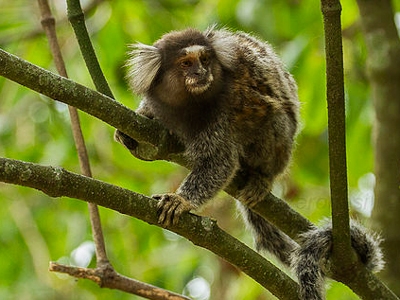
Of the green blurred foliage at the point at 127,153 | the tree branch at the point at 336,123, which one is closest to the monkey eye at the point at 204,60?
the green blurred foliage at the point at 127,153

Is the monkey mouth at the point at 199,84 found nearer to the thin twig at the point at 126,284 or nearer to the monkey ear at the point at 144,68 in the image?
the monkey ear at the point at 144,68

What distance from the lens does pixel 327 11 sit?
266cm

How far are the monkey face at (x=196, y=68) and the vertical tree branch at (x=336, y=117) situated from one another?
1.25 metres

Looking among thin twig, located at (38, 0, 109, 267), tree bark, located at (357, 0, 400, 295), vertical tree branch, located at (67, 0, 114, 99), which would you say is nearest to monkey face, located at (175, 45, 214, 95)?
thin twig, located at (38, 0, 109, 267)

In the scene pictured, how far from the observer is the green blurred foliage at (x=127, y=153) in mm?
4949

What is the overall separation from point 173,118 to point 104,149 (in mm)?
2453

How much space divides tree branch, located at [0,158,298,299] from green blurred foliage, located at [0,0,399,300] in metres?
1.77

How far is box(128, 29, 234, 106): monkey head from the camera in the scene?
13.6 feet

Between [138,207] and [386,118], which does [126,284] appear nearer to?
A: [138,207]

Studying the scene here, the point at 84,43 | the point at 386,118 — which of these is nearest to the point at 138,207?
the point at 84,43

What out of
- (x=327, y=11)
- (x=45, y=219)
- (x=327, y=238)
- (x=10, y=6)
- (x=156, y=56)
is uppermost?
(x=10, y=6)

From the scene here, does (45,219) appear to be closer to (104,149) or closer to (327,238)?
(104,149)

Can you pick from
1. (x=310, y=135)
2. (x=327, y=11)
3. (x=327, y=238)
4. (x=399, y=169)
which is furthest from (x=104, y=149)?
(x=327, y=11)

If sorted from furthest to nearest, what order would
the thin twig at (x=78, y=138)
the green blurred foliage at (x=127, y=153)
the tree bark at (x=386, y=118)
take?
the green blurred foliage at (x=127, y=153)
the tree bark at (x=386, y=118)
the thin twig at (x=78, y=138)
